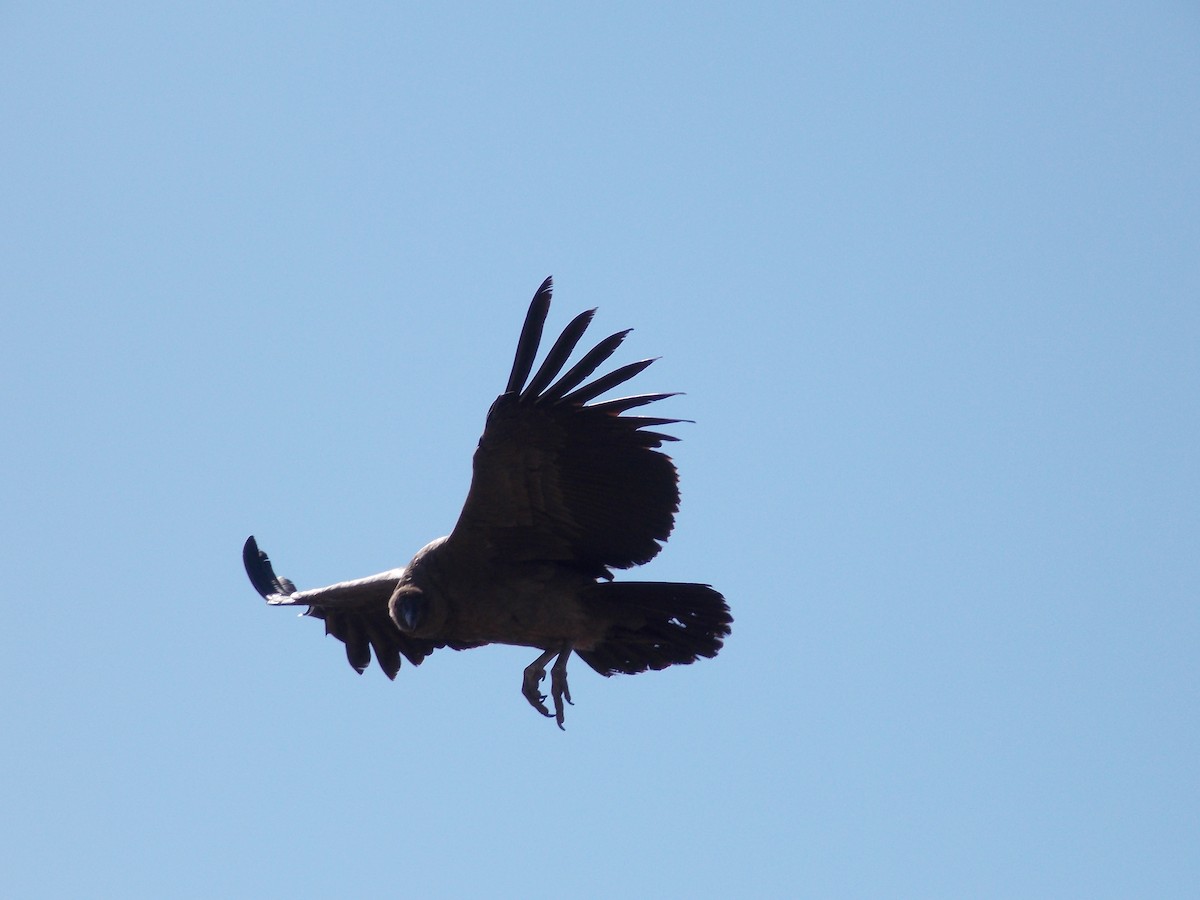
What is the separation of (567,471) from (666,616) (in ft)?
3.67

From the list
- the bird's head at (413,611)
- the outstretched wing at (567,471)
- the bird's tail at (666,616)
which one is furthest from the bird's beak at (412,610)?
the bird's tail at (666,616)

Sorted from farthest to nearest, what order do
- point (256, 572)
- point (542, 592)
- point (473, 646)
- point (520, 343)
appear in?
point (256, 572) → point (473, 646) → point (542, 592) → point (520, 343)

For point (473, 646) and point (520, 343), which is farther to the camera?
point (473, 646)

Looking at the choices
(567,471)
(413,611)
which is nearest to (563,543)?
(567,471)

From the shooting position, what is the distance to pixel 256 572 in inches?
449

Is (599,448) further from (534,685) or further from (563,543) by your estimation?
(534,685)

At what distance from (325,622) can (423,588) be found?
5.69 ft

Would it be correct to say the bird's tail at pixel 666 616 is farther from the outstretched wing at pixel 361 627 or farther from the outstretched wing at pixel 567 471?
the outstretched wing at pixel 361 627

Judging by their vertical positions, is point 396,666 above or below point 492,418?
below

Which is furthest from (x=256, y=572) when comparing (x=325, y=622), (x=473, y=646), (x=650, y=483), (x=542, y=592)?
(x=650, y=483)

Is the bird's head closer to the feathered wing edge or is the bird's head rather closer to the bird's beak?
the bird's beak

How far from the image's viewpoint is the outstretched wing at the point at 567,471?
877 centimetres

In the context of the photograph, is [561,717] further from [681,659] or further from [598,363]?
[598,363]

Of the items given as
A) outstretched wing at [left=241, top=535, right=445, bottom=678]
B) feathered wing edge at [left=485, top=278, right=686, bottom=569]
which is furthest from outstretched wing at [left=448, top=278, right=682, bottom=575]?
outstretched wing at [left=241, top=535, right=445, bottom=678]
